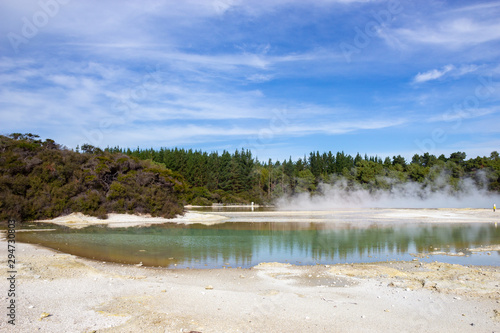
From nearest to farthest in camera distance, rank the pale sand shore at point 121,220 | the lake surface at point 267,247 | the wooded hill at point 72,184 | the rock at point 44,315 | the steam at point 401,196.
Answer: the rock at point 44,315
the lake surface at point 267,247
the pale sand shore at point 121,220
the wooded hill at point 72,184
the steam at point 401,196

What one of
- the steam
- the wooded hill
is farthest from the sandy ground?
the steam

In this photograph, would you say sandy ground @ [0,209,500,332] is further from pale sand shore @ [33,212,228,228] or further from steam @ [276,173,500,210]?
steam @ [276,173,500,210]

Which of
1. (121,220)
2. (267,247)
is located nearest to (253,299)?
(267,247)

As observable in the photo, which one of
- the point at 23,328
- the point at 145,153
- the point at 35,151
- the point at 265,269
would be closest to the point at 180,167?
the point at 145,153

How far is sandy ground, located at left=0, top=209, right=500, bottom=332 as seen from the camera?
7184 mm

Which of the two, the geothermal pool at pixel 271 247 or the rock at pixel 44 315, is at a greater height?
the rock at pixel 44 315

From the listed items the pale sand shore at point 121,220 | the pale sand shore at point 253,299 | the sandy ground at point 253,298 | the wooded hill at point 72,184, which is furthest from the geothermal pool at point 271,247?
the wooded hill at point 72,184

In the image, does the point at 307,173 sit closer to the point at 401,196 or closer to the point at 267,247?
the point at 401,196

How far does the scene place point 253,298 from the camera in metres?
9.23

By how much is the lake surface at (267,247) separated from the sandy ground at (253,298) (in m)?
2.19

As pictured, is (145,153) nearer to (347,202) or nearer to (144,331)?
(347,202)

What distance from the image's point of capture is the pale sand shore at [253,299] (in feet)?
23.6

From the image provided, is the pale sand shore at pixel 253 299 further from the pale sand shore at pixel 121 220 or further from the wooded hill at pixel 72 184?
the wooded hill at pixel 72 184

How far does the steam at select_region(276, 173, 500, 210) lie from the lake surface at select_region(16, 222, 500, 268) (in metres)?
40.1
